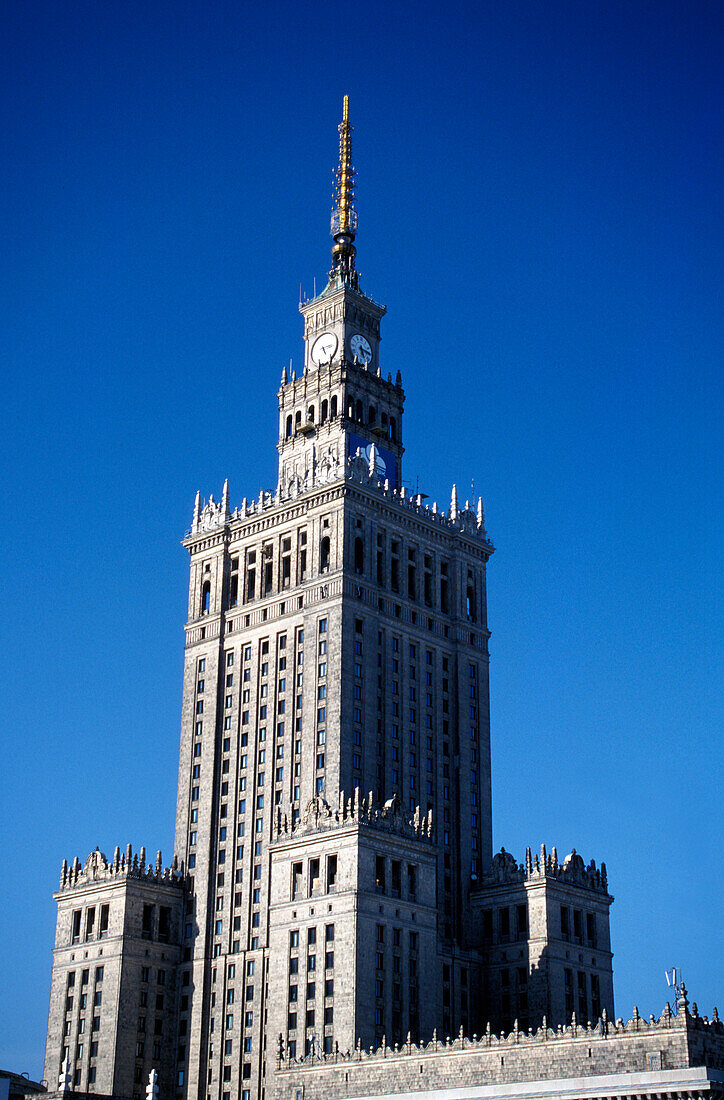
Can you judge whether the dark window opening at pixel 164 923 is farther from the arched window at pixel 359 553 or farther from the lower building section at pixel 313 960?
the arched window at pixel 359 553

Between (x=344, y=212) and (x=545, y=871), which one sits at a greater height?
(x=344, y=212)

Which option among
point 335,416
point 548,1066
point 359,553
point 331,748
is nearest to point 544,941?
point 331,748

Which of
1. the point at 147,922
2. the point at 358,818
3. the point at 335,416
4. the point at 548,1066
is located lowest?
the point at 548,1066

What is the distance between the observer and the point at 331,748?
5374 inches

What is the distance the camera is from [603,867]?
141 metres

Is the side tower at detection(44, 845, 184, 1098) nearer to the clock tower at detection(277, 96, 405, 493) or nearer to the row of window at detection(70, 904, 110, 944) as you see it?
the row of window at detection(70, 904, 110, 944)

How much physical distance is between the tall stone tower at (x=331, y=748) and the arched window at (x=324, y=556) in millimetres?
187

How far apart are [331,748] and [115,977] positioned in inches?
1092

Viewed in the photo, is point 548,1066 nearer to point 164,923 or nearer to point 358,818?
point 358,818

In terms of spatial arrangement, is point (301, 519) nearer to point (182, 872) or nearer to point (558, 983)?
point (182, 872)

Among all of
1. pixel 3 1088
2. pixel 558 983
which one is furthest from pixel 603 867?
pixel 3 1088

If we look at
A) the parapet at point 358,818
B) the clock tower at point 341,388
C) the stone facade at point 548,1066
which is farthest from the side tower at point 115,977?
the clock tower at point 341,388

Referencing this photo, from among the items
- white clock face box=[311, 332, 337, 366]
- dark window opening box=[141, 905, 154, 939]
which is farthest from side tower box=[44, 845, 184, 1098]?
white clock face box=[311, 332, 337, 366]

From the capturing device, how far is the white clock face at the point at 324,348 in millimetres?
165625
